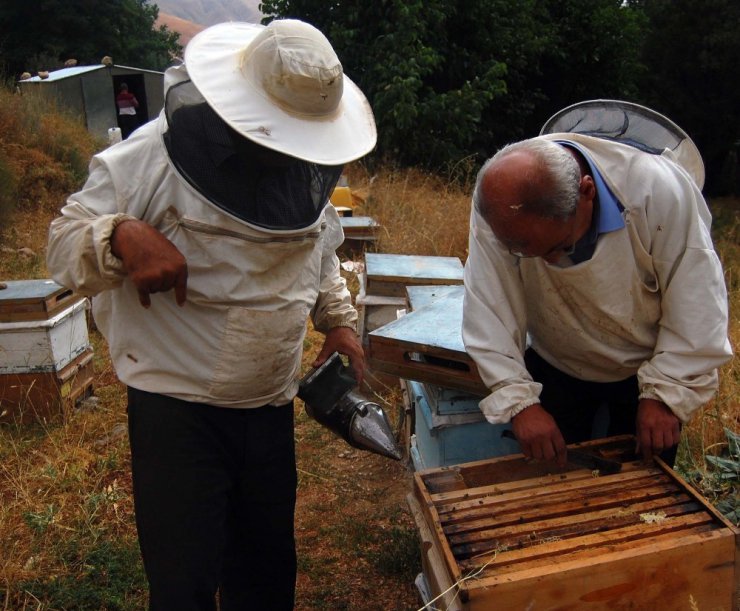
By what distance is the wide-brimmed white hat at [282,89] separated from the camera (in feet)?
4.83

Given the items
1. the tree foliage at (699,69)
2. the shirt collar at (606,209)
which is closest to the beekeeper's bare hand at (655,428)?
the shirt collar at (606,209)

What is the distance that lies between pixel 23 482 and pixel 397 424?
1838 mm

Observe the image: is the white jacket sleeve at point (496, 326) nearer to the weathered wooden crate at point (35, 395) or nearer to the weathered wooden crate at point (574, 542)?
the weathered wooden crate at point (574, 542)

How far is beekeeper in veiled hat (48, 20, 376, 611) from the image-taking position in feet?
4.91

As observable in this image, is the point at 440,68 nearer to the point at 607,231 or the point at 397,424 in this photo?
the point at 397,424

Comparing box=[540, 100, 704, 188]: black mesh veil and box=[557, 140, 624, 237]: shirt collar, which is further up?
box=[540, 100, 704, 188]: black mesh veil

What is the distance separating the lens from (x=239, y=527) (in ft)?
6.38

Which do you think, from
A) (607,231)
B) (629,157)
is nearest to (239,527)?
(607,231)

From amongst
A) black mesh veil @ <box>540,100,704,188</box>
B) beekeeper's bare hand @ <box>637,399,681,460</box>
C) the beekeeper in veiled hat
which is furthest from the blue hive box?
black mesh veil @ <box>540,100,704,188</box>

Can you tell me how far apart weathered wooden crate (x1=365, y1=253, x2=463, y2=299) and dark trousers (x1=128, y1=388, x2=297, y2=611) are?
173 cm

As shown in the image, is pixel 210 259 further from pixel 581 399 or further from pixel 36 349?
pixel 36 349

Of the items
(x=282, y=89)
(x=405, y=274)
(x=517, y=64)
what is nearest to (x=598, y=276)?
(x=282, y=89)

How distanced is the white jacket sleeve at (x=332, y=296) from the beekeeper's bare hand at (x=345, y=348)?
2 cm

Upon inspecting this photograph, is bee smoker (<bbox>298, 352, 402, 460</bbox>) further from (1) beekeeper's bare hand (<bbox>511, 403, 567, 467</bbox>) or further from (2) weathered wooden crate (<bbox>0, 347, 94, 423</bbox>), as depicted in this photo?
(2) weathered wooden crate (<bbox>0, 347, 94, 423</bbox>)
